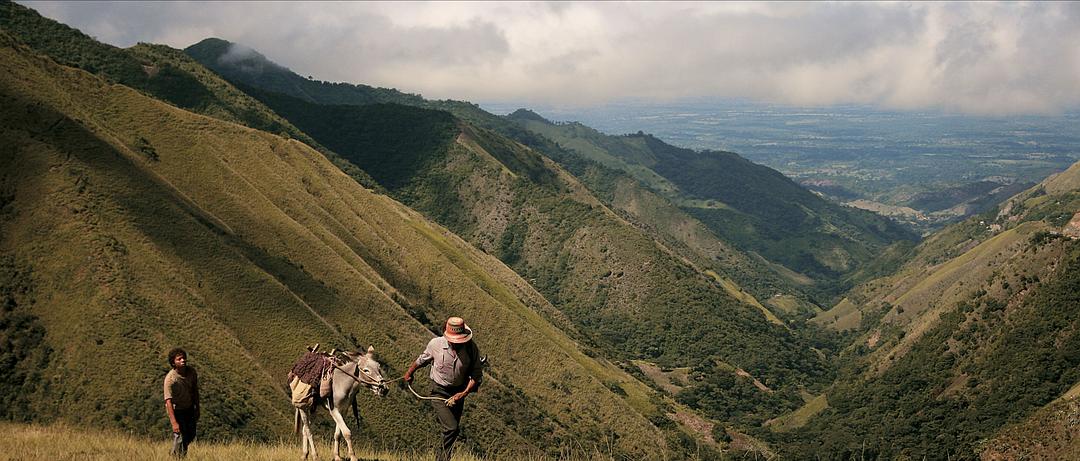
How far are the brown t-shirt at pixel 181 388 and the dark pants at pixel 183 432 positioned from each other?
159 millimetres

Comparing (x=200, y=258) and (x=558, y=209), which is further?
(x=558, y=209)

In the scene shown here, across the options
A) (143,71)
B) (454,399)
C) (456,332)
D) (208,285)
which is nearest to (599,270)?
(143,71)

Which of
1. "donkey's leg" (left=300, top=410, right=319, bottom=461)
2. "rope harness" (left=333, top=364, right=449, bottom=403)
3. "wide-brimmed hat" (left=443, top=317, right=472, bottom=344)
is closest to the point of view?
"wide-brimmed hat" (left=443, top=317, right=472, bottom=344)

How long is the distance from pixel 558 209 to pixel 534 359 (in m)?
94.7

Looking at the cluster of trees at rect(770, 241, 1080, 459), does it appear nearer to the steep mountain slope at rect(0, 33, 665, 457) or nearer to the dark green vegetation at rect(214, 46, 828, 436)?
the dark green vegetation at rect(214, 46, 828, 436)

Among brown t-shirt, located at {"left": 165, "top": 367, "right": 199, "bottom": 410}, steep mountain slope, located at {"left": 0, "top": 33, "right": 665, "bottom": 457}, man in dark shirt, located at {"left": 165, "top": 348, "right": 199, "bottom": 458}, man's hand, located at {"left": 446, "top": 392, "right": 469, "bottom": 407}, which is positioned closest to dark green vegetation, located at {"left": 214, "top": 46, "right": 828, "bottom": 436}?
steep mountain slope, located at {"left": 0, "top": 33, "right": 665, "bottom": 457}

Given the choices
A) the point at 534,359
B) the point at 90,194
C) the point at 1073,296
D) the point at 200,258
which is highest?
the point at 90,194

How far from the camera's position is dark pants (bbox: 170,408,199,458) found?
17047mm

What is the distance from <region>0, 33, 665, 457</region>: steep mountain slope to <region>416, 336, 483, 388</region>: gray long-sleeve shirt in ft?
100

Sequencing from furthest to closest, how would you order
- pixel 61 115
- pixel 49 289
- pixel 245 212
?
pixel 245 212 < pixel 61 115 < pixel 49 289

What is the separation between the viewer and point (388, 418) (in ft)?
178

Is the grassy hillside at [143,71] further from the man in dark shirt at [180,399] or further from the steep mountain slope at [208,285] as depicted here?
the man in dark shirt at [180,399]

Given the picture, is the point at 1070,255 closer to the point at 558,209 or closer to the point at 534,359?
the point at 534,359

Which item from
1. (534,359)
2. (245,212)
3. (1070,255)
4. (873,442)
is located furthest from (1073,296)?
(245,212)
